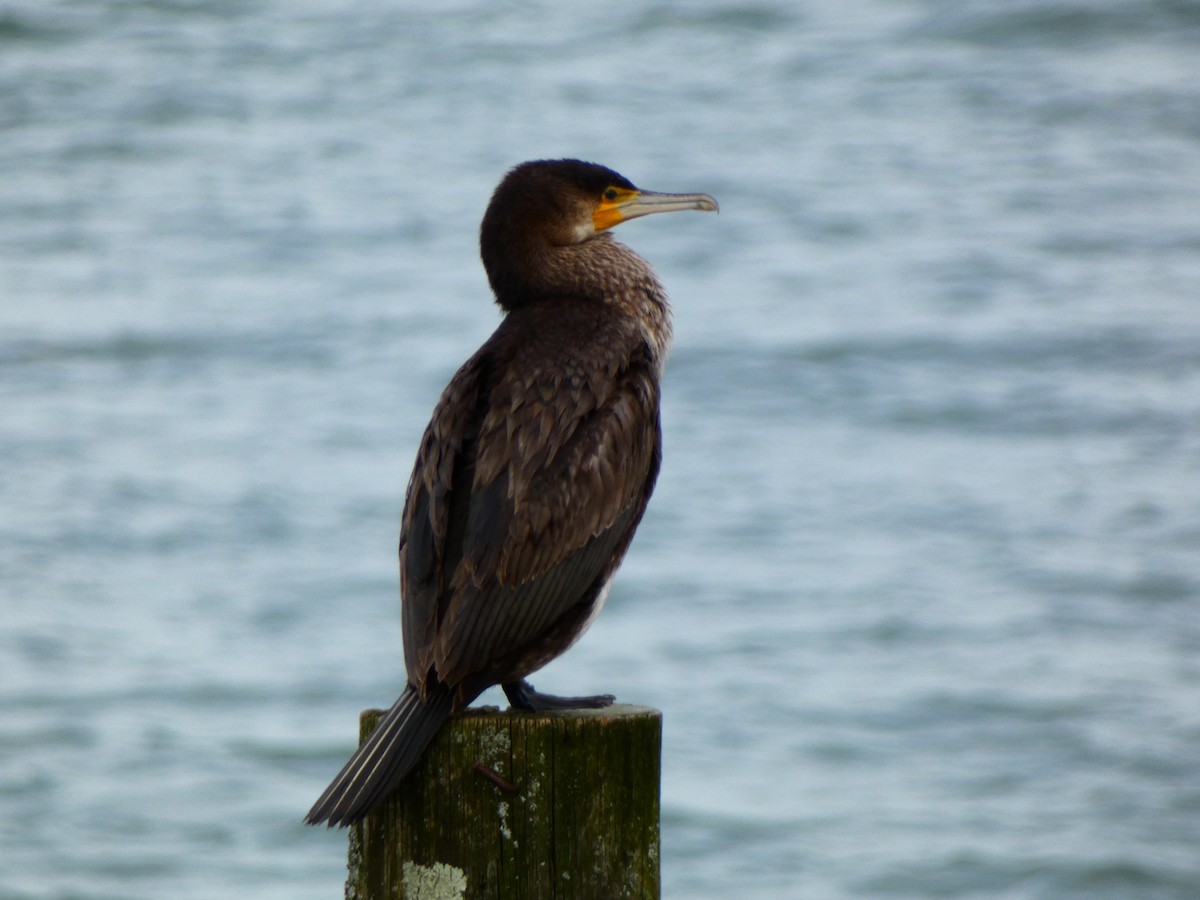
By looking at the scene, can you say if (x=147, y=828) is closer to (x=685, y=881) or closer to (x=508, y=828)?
(x=685, y=881)

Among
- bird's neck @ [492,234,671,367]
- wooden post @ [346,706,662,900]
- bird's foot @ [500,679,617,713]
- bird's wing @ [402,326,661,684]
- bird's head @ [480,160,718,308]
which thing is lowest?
wooden post @ [346,706,662,900]

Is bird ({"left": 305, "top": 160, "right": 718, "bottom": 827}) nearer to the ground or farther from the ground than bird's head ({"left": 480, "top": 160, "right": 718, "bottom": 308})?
nearer to the ground

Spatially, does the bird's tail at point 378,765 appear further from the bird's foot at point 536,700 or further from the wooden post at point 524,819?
the bird's foot at point 536,700

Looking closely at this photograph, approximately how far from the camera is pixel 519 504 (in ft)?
12.0

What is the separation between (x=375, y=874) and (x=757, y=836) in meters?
6.72


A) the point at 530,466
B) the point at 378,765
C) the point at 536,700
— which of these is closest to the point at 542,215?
the point at 530,466

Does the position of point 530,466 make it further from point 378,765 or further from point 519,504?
point 378,765

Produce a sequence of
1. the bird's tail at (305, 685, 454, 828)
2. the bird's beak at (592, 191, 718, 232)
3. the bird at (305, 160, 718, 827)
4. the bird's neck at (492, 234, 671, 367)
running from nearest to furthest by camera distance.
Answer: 1. the bird's tail at (305, 685, 454, 828)
2. the bird at (305, 160, 718, 827)
3. the bird's neck at (492, 234, 671, 367)
4. the bird's beak at (592, 191, 718, 232)

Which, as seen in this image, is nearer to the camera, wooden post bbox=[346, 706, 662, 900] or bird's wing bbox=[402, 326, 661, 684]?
wooden post bbox=[346, 706, 662, 900]

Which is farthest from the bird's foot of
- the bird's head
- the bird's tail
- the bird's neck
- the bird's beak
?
the bird's beak

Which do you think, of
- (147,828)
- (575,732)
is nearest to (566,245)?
(575,732)

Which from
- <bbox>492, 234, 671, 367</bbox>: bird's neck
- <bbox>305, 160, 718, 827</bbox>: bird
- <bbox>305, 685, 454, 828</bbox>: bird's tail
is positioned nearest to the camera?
<bbox>305, 685, 454, 828</bbox>: bird's tail

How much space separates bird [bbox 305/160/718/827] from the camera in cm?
349

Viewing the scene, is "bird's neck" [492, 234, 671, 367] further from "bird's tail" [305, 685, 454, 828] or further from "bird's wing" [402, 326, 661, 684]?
"bird's tail" [305, 685, 454, 828]
